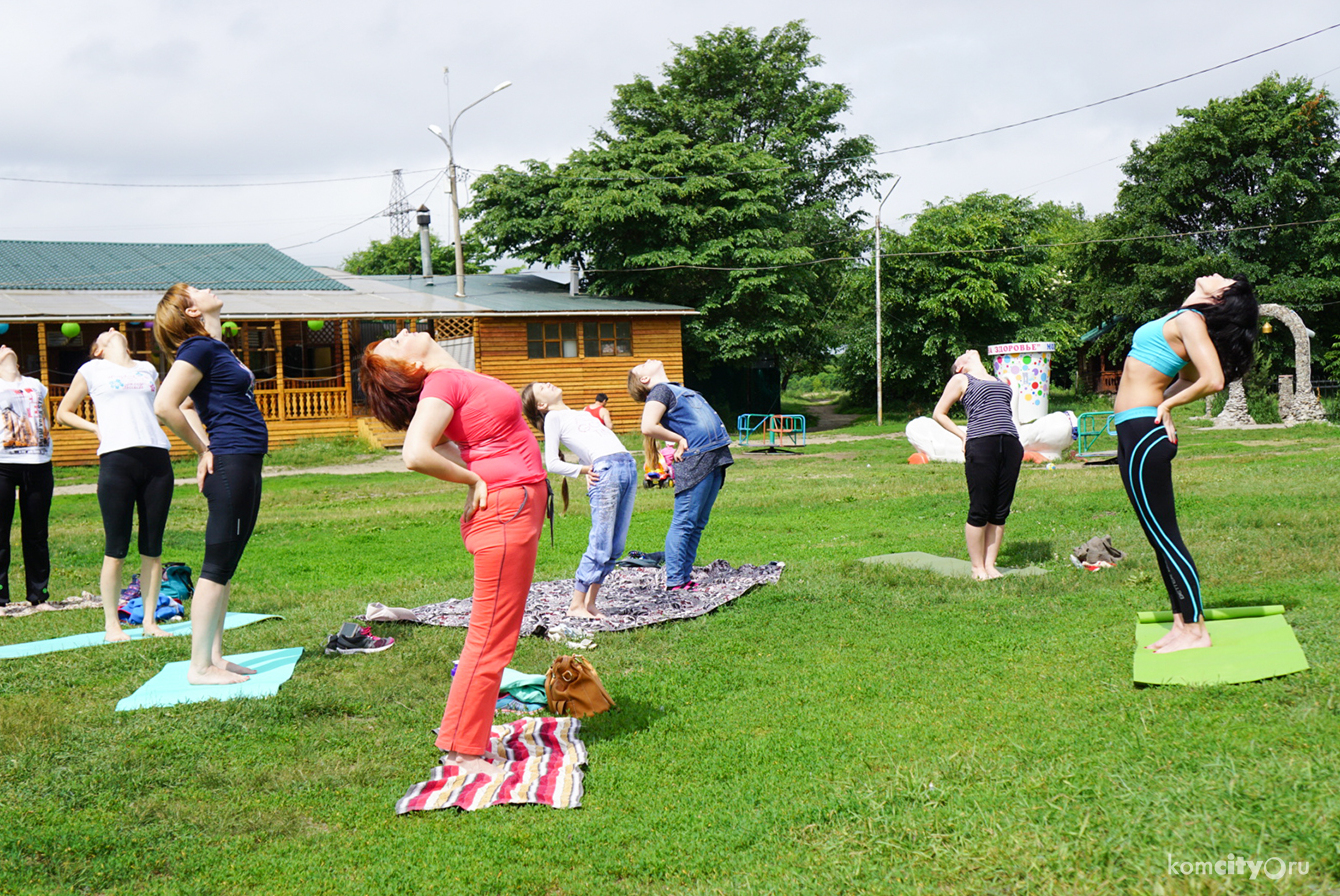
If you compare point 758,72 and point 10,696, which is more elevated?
point 758,72

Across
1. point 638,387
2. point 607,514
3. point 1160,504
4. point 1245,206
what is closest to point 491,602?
point 607,514

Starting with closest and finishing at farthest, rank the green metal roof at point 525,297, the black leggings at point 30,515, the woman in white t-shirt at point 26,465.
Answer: the woman in white t-shirt at point 26,465 → the black leggings at point 30,515 → the green metal roof at point 525,297

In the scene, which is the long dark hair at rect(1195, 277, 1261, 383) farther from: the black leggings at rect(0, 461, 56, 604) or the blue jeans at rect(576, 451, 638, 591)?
the black leggings at rect(0, 461, 56, 604)

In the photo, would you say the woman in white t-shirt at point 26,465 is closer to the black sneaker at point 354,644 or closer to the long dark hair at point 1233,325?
the black sneaker at point 354,644

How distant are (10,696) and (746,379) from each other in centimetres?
3266

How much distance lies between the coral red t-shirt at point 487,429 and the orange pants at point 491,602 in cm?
6

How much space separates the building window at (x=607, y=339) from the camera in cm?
3025

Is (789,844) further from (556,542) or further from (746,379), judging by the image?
(746,379)

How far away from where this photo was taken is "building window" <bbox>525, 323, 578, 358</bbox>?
29344 millimetres

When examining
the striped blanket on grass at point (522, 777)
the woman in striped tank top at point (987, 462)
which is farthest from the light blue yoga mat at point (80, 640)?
the woman in striped tank top at point (987, 462)

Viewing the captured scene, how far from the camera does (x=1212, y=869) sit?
8.38ft

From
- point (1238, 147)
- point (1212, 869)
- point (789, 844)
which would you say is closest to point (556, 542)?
point (789, 844)

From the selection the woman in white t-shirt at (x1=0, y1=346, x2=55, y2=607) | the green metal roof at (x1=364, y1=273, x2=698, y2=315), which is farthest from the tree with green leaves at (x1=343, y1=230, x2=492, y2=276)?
the woman in white t-shirt at (x1=0, y1=346, x2=55, y2=607)

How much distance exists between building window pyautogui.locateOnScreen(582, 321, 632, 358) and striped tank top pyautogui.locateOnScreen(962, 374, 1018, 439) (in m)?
23.2
